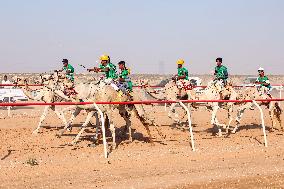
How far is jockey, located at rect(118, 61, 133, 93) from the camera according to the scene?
1330cm

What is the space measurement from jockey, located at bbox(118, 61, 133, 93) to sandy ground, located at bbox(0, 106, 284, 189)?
1.71 metres

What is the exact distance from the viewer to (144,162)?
32.4 feet

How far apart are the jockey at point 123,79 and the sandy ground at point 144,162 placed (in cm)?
171

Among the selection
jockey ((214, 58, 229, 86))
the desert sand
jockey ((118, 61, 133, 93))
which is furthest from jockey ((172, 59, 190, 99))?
jockey ((118, 61, 133, 93))

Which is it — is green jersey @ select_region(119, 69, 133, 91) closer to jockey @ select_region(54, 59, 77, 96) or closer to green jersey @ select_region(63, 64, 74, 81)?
jockey @ select_region(54, 59, 77, 96)

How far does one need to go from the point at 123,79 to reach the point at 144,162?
4385 mm

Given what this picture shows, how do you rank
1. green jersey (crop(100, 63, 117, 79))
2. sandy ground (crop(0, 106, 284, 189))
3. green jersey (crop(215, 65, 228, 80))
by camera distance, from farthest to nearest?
green jersey (crop(215, 65, 228, 80))
green jersey (crop(100, 63, 117, 79))
sandy ground (crop(0, 106, 284, 189))

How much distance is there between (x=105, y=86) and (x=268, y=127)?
8.08 meters

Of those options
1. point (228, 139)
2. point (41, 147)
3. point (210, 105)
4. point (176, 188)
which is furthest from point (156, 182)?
point (210, 105)

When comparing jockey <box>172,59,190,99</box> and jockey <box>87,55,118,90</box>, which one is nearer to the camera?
jockey <box>87,55,118,90</box>

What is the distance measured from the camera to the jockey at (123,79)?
43.7 feet

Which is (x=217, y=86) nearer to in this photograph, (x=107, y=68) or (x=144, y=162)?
(x=107, y=68)

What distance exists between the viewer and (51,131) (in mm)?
15508

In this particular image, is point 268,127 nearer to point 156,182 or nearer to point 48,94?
point 48,94
